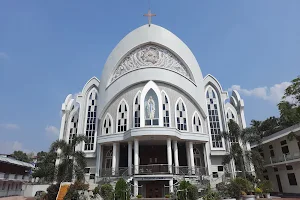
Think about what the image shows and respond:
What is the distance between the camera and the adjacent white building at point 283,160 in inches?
863

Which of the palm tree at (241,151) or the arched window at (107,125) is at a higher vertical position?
the arched window at (107,125)

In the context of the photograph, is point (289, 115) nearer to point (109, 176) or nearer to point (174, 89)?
point (174, 89)

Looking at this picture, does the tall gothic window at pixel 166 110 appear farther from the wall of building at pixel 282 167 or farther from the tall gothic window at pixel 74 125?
the tall gothic window at pixel 74 125

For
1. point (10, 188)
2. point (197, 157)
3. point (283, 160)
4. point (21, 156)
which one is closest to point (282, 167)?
point (283, 160)

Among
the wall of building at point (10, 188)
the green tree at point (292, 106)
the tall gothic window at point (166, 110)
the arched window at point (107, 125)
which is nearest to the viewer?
the green tree at point (292, 106)

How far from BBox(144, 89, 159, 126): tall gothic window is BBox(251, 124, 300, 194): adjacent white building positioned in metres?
13.5

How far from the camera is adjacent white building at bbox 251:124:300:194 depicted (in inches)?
863

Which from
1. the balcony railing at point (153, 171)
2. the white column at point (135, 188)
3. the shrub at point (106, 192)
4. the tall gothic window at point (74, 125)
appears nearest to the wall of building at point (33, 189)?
the tall gothic window at point (74, 125)

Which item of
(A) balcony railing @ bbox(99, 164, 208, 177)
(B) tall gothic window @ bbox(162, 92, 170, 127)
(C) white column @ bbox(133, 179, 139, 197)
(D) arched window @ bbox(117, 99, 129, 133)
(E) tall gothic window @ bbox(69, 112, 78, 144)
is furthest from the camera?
(E) tall gothic window @ bbox(69, 112, 78, 144)

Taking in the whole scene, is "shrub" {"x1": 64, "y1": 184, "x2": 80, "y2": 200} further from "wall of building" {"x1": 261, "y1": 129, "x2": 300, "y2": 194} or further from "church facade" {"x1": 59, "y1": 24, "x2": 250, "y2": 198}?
"wall of building" {"x1": 261, "y1": 129, "x2": 300, "y2": 194}

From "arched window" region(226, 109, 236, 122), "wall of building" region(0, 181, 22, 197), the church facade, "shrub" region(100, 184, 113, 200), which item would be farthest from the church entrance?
"wall of building" region(0, 181, 22, 197)

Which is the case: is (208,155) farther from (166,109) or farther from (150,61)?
(150,61)

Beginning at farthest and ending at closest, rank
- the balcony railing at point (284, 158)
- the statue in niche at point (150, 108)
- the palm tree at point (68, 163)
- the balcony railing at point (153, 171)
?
the statue in niche at point (150, 108), the balcony railing at point (284, 158), the balcony railing at point (153, 171), the palm tree at point (68, 163)

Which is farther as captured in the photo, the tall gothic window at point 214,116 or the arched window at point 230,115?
the arched window at point 230,115
